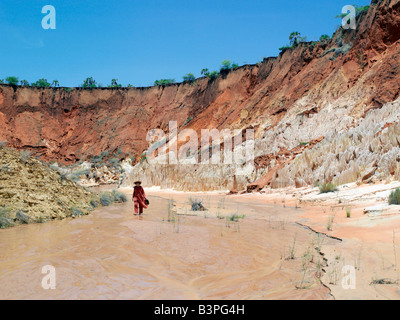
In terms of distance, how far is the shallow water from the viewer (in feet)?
10.1

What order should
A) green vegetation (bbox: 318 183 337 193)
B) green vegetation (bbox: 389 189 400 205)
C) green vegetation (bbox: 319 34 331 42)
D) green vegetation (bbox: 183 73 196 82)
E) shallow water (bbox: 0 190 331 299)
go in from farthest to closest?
green vegetation (bbox: 183 73 196 82) → green vegetation (bbox: 319 34 331 42) → green vegetation (bbox: 318 183 337 193) → green vegetation (bbox: 389 189 400 205) → shallow water (bbox: 0 190 331 299)

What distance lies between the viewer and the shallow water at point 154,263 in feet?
10.1

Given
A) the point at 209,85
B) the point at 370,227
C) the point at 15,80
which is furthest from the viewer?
the point at 15,80

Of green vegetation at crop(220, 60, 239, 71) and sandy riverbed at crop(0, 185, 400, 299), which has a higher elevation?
green vegetation at crop(220, 60, 239, 71)

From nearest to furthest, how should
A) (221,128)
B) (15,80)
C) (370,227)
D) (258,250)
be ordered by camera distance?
1. (258,250)
2. (370,227)
3. (221,128)
4. (15,80)

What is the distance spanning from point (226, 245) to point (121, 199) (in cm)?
1084

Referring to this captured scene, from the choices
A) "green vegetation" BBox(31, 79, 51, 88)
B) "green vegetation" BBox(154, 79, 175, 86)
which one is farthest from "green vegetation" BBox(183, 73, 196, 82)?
"green vegetation" BBox(31, 79, 51, 88)

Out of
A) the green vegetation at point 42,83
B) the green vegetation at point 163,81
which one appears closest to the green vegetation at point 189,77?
the green vegetation at point 163,81

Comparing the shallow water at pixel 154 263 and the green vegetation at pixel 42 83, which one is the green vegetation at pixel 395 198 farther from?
the green vegetation at pixel 42 83

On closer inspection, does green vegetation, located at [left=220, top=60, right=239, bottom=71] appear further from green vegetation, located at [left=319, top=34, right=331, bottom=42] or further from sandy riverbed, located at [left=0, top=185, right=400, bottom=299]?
sandy riverbed, located at [left=0, top=185, right=400, bottom=299]

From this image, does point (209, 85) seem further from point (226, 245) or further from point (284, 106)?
point (226, 245)

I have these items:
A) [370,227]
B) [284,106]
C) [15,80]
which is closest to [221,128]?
[284,106]


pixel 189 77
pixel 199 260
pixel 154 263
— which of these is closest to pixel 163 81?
pixel 189 77

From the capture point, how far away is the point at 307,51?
1190 inches
